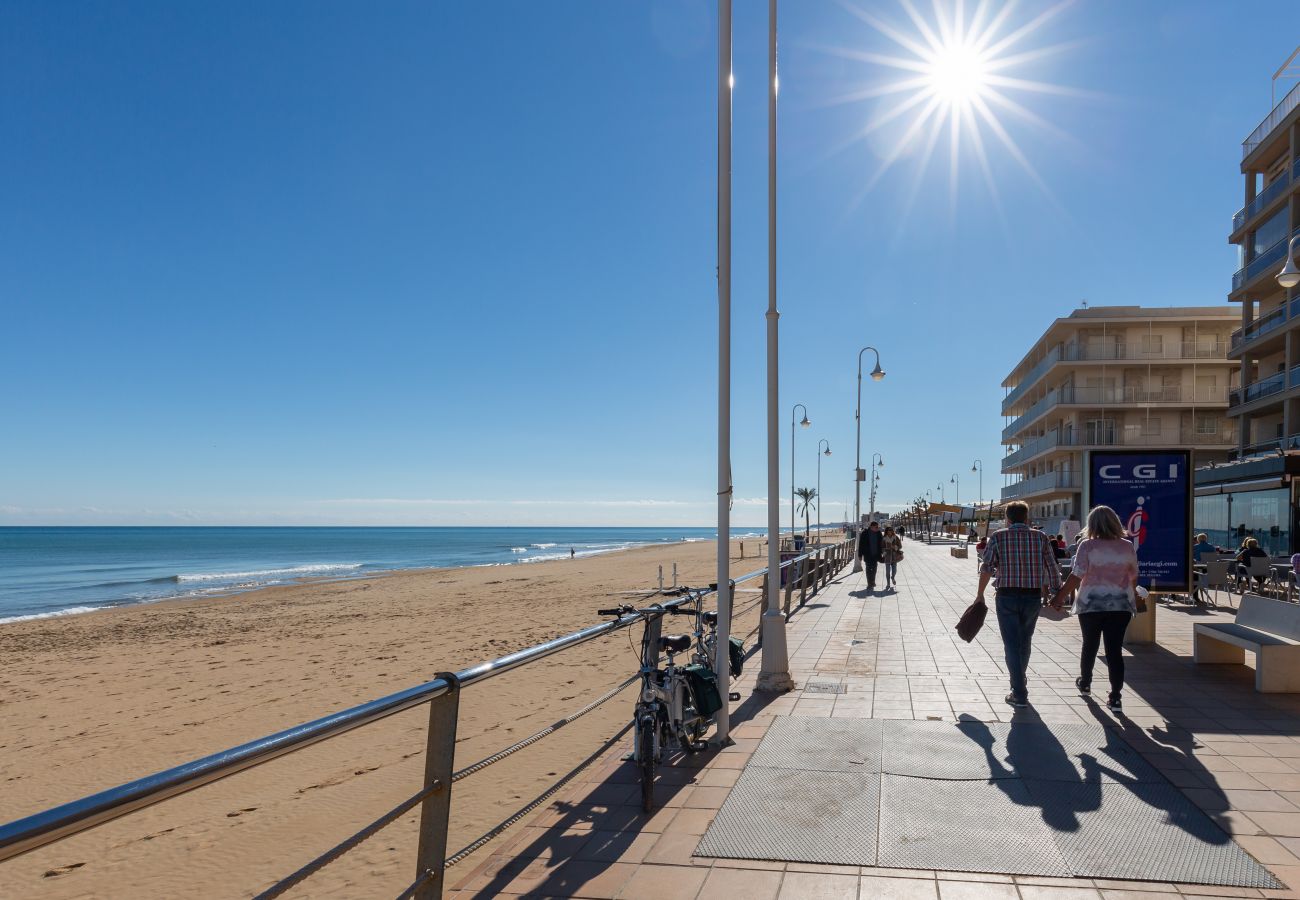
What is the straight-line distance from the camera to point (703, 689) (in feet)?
16.7

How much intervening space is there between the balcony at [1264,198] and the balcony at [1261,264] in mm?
1696

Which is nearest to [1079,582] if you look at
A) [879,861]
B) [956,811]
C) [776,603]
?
[776,603]

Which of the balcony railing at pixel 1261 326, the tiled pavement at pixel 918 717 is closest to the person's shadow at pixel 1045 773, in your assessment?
the tiled pavement at pixel 918 717

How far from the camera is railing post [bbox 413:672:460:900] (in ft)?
9.23

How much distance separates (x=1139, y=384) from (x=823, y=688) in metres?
41.6

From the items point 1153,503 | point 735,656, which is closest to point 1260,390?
point 1153,503

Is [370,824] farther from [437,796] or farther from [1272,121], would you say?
[1272,121]

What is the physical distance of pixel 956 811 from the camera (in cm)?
407

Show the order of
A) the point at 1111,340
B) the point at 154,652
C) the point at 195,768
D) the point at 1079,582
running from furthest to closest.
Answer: the point at 1111,340, the point at 154,652, the point at 1079,582, the point at 195,768

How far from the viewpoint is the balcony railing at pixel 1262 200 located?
1148 inches

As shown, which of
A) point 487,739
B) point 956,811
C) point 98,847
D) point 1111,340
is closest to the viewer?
point 956,811

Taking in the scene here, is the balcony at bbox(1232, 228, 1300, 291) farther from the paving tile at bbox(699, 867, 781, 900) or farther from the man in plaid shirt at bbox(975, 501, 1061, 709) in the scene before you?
the paving tile at bbox(699, 867, 781, 900)

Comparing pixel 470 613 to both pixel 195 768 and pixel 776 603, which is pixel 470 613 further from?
pixel 195 768

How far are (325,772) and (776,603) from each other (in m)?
4.27
